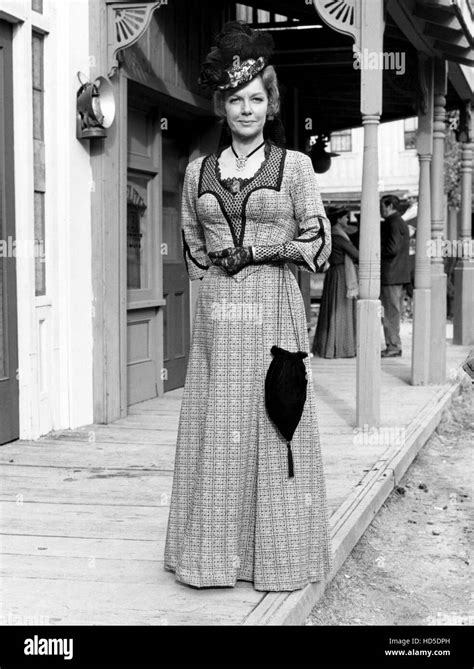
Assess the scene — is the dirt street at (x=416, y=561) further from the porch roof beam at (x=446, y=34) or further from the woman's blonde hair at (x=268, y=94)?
the porch roof beam at (x=446, y=34)

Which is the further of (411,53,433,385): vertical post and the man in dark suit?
the man in dark suit

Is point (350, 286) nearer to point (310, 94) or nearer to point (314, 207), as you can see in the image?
point (310, 94)

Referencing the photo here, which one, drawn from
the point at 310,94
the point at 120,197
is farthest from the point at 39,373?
the point at 310,94

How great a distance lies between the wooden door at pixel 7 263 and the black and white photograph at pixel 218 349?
0.02 metres

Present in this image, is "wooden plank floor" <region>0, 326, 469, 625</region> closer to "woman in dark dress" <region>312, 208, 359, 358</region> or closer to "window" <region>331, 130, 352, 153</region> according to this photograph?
"woman in dark dress" <region>312, 208, 359, 358</region>

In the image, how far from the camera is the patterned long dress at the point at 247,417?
3.88 m

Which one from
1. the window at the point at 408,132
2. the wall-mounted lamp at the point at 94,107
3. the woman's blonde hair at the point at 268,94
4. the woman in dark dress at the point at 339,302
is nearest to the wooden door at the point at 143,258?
the wall-mounted lamp at the point at 94,107

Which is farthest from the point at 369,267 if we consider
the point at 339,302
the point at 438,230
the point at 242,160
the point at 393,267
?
the point at 393,267

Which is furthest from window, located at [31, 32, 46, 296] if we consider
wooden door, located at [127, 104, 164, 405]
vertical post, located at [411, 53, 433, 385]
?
vertical post, located at [411, 53, 433, 385]

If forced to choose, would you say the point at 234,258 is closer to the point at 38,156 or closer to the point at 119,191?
the point at 38,156

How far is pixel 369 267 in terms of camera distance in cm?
754

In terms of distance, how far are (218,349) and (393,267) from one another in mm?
9336

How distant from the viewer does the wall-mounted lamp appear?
725cm

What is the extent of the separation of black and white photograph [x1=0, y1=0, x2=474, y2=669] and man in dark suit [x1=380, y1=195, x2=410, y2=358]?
0.10 ft
